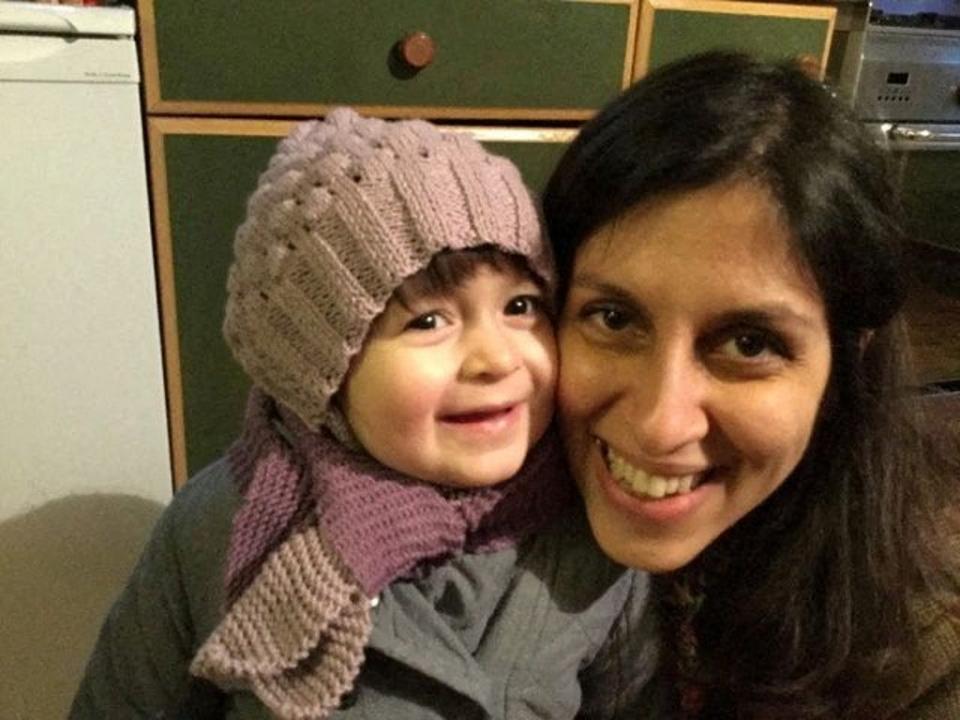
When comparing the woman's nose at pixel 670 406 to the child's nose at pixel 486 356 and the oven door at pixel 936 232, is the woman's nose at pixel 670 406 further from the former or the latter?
the oven door at pixel 936 232

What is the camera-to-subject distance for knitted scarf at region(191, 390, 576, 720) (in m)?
0.66

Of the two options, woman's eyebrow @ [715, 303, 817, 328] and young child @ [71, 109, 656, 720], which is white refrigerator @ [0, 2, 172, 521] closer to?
young child @ [71, 109, 656, 720]

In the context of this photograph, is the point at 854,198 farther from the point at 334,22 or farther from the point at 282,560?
the point at 334,22

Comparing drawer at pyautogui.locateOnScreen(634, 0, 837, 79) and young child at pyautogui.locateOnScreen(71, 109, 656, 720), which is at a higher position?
drawer at pyautogui.locateOnScreen(634, 0, 837, 79)

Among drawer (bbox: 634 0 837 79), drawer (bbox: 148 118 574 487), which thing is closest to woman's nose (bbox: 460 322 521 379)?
drawer (bbox: 148 118 574 487)

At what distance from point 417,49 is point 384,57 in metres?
0.04

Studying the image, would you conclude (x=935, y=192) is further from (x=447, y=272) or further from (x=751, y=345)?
(x=447, y=272)

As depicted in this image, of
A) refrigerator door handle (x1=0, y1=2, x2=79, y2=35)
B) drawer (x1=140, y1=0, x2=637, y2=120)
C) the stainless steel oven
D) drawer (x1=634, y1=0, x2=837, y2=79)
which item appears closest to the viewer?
refrigerator door handle (x1=0, y1=2, x2=79, y2=35)

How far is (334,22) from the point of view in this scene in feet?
3.57

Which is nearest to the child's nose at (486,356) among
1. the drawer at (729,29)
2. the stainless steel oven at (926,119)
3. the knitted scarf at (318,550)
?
the knitted scarf at (318,550)

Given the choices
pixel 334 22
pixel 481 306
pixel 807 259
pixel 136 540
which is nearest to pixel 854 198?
pixel 807 259

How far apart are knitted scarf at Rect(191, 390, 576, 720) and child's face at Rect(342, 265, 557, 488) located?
0.02 m

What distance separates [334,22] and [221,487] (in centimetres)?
57

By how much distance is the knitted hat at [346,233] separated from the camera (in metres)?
0.63
